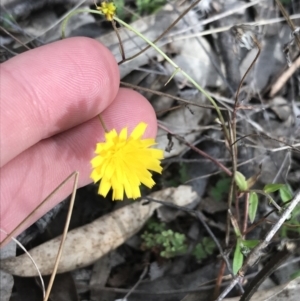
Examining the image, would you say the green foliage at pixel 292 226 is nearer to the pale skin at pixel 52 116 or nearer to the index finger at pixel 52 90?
the pale skin at pixel 52 116

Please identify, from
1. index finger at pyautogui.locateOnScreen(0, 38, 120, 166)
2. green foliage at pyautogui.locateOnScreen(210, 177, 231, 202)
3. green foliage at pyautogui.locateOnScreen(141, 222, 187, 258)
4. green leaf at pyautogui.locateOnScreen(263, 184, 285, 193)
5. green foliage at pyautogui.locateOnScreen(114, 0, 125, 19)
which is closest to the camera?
index finger at pyautogui.locateOnScreen(0, 38, 120, 166)

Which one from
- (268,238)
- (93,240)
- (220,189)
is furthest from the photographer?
(220,189)

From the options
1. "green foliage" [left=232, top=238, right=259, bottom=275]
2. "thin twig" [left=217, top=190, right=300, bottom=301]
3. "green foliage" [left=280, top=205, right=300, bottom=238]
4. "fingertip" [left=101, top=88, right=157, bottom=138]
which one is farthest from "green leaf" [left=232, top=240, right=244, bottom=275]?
"fingertip" [left=101, top=88, right=157, bottom=138]

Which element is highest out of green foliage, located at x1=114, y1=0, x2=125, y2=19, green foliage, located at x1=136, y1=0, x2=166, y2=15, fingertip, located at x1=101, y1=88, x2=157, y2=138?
green foliage, located at x1=114, y1=0, x2=125, y2=19

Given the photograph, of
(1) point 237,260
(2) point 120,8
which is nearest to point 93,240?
(1) point 237,260

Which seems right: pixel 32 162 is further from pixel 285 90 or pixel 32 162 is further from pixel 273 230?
pixel 285 90

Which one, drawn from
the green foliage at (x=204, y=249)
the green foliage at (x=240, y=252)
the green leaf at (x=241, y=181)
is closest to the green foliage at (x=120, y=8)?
the green leaf at (x=241, y=181)

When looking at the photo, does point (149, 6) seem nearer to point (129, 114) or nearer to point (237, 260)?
point (129, 114)

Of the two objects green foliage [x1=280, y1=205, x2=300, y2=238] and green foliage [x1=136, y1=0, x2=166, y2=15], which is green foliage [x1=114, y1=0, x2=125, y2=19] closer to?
green foliage [x1=136, y1=0, x2=166, y2=15]
